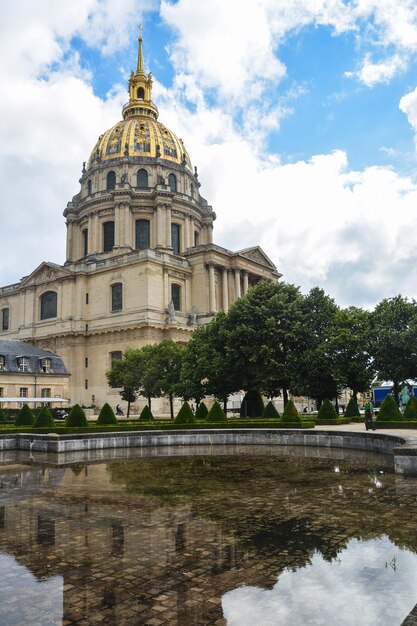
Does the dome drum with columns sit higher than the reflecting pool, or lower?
higher

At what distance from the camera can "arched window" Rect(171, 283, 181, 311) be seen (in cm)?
6222

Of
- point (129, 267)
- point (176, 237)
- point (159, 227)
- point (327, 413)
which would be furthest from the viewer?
point (176, 237)

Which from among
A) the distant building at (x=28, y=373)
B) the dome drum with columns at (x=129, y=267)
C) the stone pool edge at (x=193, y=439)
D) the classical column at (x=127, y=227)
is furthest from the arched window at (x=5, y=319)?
the stone pool edge at (x=193, y=439)

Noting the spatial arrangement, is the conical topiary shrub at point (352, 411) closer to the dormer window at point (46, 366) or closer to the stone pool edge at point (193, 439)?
the stone pool edge at point (193, 439)

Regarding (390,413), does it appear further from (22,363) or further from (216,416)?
(22,363)

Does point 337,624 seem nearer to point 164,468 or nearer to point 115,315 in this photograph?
point 164,468

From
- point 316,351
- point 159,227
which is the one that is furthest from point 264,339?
point 159,227

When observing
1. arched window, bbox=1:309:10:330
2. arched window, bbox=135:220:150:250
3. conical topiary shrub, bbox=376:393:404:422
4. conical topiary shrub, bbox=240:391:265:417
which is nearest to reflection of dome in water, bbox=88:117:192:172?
arched window, bbox=135:220:150:250

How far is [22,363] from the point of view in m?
48.8

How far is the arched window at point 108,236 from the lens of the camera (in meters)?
69.9

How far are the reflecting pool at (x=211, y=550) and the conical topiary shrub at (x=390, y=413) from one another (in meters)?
15.2

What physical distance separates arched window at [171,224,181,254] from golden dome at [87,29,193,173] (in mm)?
9740

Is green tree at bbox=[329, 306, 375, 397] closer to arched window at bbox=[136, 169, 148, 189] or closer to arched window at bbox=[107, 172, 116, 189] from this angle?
arched window at bbox=[136, 169, 148, 189]

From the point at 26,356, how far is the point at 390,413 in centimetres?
3392
